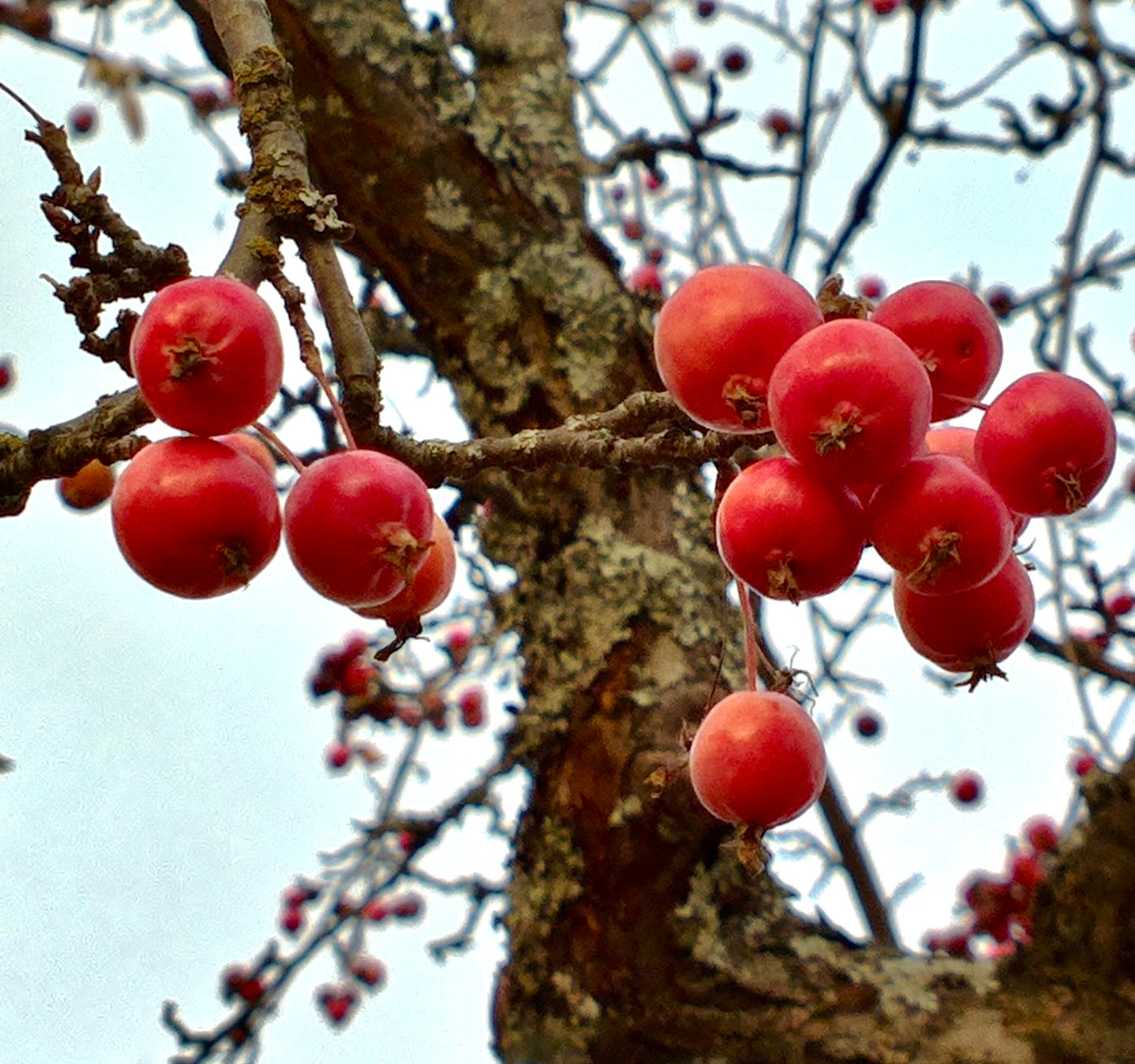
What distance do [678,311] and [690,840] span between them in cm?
117

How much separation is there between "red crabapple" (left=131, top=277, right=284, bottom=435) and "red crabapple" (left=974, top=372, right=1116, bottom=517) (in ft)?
2.00

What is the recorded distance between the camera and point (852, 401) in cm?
85

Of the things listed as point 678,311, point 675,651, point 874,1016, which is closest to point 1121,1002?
point 874,1016

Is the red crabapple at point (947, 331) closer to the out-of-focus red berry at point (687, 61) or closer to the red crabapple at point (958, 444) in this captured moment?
the red crabapple at point (958, 444)

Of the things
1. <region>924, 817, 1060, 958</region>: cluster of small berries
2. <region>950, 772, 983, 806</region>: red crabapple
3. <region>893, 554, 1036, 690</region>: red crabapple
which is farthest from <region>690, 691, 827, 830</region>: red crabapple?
<region>950, 772, 983, 806</region>: red crabapple

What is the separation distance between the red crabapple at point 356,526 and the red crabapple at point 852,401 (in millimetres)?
305

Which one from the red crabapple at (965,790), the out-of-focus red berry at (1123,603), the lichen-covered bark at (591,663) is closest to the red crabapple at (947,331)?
the lichen-covered bark at (591,663)

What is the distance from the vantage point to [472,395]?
240 centimetres

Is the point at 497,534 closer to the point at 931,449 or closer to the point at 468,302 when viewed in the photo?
the point at 468,302

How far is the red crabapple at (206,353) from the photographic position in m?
0.89

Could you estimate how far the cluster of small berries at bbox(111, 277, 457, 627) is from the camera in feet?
2.96

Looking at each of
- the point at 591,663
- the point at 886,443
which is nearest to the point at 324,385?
the point at 886,443

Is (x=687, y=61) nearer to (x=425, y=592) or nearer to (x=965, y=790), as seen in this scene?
(x=965, y=790)

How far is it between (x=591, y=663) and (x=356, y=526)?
126 cm
